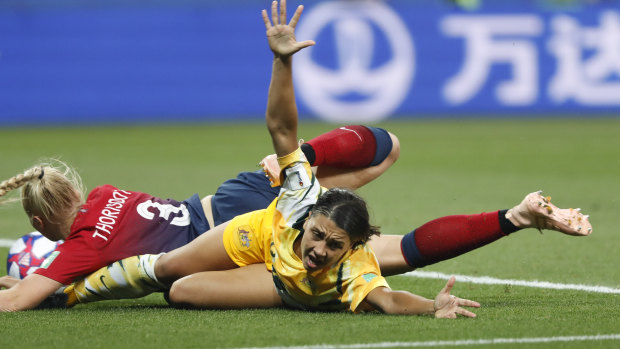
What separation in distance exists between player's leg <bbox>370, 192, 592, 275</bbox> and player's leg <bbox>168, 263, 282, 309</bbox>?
1.90 feet

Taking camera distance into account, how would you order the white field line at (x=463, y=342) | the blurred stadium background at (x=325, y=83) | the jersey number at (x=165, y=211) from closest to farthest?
the white field line at (x=463, y=342), the jersey number at (x=165, y=211), the blurred stadium background at (x=325, y=83)

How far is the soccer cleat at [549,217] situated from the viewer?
4328 mm

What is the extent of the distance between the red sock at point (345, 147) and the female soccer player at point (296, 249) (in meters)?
0.58

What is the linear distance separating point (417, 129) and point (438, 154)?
3026mm

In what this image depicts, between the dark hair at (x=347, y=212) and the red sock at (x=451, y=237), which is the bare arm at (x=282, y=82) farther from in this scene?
the red sock at (x=451, y=237)

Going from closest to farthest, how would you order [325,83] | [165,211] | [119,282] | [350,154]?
[119,282], [165,211], [350,154], [325,83]

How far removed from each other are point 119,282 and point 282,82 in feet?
4.65

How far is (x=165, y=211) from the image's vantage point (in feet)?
17.4

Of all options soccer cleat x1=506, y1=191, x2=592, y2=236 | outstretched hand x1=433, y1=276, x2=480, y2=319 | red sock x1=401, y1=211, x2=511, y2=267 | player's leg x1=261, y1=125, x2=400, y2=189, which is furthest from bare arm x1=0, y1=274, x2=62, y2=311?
soccer cleat x1=506, y1=191, x2=592, y2=236

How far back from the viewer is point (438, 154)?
1412 cm

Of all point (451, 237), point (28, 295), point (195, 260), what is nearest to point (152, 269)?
point (195, 260)

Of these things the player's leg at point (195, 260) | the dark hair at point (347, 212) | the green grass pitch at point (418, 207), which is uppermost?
the dark hair at point (347, 212)

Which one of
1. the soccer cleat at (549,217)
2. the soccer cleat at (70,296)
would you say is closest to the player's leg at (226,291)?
the soccer cleat at (70,296)

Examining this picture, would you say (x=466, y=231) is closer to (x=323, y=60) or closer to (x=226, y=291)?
(x=226, y=291)
